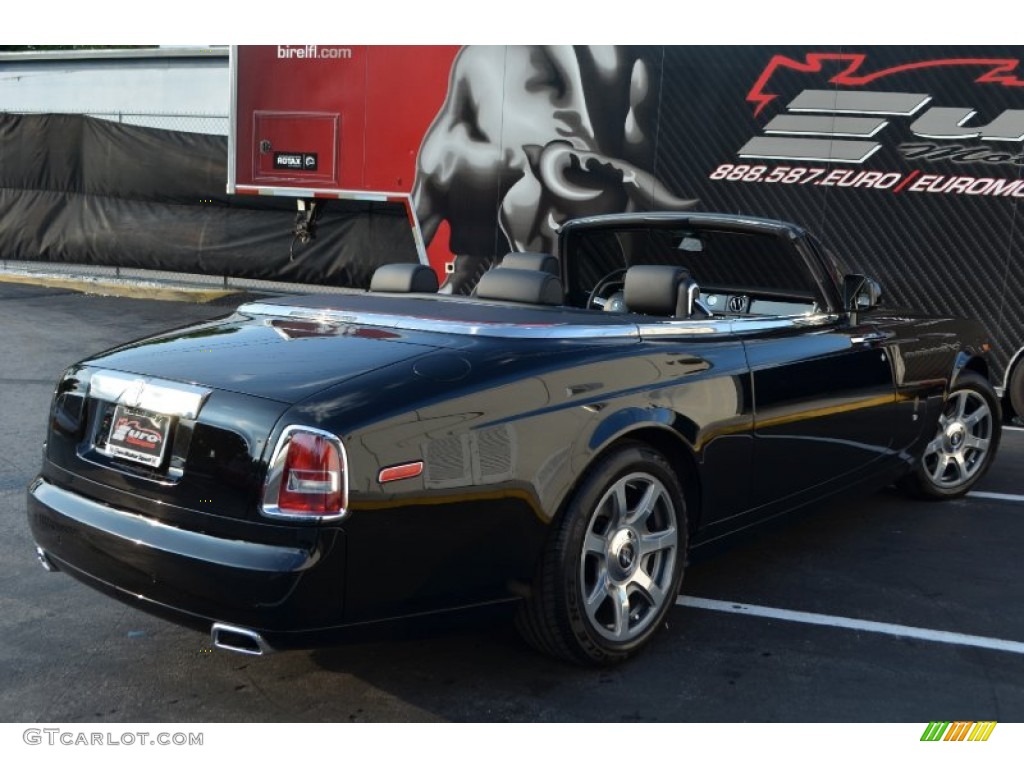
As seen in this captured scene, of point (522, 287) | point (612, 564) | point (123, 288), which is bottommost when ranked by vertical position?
point (612, 564)

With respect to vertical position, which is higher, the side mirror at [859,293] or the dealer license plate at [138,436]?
the side mirror at [859,293]

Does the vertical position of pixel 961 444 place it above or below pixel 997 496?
above

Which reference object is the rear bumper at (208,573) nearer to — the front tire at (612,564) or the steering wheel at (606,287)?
the front tire at (612,564)

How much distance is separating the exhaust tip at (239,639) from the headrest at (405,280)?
2004mm

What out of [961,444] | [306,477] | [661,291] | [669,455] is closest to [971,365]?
[961,444]

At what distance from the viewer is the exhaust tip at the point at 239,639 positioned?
9.76 feet

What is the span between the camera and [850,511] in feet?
18.7

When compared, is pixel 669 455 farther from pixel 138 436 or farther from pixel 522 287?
pixel 138 436

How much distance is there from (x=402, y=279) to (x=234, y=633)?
2076 mm

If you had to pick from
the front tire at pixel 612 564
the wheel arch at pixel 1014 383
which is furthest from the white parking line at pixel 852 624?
the wheel arch at pixel 1014 383

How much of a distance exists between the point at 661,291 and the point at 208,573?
2.05m

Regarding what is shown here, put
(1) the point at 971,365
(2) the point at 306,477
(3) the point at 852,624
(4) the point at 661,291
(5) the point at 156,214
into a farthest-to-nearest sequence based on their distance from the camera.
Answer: (5) the point at 156,214, (1) the point at 971,365, (4) the point at 661,291, (3) the point at 852,624, (2) the point at 306,477

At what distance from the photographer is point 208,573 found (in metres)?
3.00

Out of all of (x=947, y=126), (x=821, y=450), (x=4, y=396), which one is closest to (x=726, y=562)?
(x=821, y=450)
